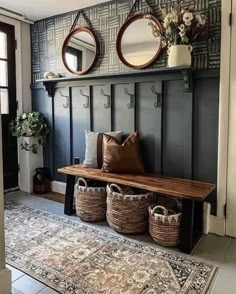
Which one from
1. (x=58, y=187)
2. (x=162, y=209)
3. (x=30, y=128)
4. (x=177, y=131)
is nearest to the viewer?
(x=162, y=209)

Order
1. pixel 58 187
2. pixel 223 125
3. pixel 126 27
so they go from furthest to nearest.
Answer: pixel 58 187 < pixel 126 27 < pixel 223 125

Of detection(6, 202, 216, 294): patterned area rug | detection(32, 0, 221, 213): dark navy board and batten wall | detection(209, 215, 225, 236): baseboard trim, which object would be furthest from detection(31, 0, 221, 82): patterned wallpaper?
detection(6, 202, 216, 294): patterned area rug

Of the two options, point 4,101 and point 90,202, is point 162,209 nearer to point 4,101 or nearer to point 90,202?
point 90,202

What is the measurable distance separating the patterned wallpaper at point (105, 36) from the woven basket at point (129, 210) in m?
1.30

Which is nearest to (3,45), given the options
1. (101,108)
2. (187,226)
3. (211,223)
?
(101,108)

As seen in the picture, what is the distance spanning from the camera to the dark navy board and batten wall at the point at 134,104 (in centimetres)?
253

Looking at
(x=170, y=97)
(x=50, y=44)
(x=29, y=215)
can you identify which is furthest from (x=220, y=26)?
(x=29, y=215)

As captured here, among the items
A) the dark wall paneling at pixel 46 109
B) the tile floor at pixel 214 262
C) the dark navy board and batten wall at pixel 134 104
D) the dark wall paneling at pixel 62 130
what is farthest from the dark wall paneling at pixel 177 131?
the dark wall paneling at pixel 46 109

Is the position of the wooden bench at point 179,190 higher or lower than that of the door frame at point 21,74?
lower

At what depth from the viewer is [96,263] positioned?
2051 millimetres

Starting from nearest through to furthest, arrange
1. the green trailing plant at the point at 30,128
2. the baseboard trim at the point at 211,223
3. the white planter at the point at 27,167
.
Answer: the baseboard trim at the point at 211,223 < the green trailing plant at the point at 30,128 < the white planter at the point at 27,167

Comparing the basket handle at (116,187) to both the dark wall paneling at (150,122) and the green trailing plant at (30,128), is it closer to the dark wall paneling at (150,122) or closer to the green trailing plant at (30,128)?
the dark wall paneling at (150,122)

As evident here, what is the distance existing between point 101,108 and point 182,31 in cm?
123

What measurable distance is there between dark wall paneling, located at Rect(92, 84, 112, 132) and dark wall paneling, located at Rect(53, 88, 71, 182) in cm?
41
